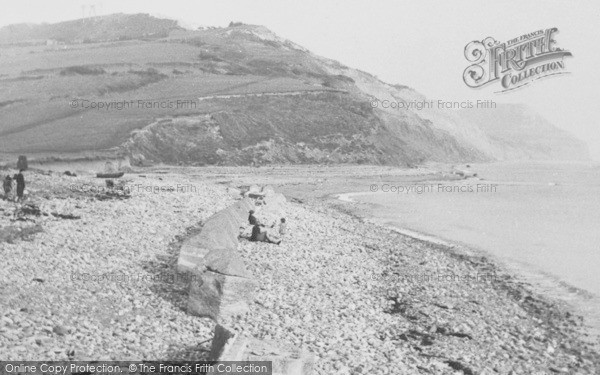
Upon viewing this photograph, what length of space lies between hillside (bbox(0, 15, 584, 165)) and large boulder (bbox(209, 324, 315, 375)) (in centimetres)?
4742

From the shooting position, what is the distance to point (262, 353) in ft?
33.8

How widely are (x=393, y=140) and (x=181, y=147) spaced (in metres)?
40.5

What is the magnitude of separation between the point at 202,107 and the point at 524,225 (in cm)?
5090

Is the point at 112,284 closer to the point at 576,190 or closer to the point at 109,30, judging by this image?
the point at 576,190

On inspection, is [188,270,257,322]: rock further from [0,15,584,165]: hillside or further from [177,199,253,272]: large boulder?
[0,15,584,165]: hillside

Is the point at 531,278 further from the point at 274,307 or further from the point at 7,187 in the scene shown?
the point at 7,187

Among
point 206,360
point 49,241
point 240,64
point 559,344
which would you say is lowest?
point 559,344

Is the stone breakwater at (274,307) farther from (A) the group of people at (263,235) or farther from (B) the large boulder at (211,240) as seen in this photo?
(B) the large boulder at (211,240)

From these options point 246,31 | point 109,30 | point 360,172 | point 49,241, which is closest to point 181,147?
point 360,172

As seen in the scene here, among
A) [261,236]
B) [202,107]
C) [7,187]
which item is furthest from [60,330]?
[202,107]

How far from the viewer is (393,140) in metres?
98.1

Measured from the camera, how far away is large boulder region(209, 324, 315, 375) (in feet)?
33.2

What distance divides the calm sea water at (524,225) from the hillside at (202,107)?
2402 cm

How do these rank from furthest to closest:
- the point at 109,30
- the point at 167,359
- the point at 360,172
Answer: the point at 109,30
the point at 360,172
the point at 167,359
